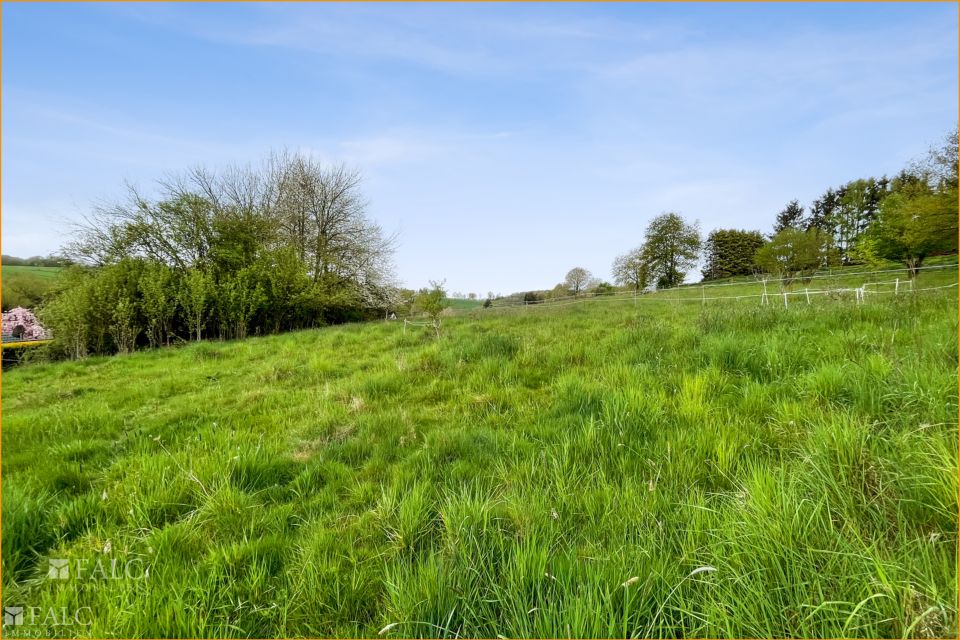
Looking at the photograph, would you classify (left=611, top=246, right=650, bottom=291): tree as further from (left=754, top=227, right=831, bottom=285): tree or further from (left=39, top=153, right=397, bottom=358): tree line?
(left=39, top=153, right=397, bottom=358): tree line

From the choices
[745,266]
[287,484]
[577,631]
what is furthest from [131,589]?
[745,266]

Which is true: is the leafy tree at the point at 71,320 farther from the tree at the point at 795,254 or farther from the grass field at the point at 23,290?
the tree at the point at 795,254

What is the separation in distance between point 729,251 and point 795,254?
93.7 ft

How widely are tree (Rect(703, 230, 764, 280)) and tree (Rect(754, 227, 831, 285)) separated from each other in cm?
2197

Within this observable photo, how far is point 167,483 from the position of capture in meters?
2.66

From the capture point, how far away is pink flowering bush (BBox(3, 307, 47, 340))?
17.6 meters

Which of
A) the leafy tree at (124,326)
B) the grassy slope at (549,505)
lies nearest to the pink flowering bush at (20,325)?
the leafy tree at (124,326)

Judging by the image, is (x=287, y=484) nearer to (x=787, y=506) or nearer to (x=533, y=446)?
(x=533, y=446)

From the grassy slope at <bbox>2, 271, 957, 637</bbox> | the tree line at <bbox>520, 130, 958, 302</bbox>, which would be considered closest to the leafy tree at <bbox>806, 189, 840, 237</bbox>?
the tree line at <bbox>520, 130, 958, 302</bbox>

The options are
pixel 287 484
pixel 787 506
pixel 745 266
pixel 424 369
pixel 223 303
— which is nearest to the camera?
pixel 787 506

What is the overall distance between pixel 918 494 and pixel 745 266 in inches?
3007

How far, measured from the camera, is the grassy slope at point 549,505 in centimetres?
133

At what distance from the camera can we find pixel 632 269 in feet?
196

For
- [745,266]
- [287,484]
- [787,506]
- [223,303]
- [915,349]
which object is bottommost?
[287,484]
